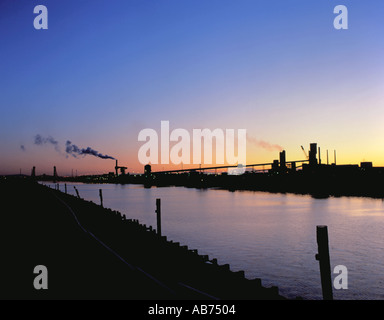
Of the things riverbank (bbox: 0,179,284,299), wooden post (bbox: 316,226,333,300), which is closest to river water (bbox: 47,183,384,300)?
riverbank (bbox: 0,179,284,299)

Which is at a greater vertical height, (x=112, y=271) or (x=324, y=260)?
(x=324, y=260)

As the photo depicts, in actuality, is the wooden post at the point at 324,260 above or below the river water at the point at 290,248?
above

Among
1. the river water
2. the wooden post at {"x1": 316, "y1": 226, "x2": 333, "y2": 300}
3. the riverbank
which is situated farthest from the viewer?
the river water

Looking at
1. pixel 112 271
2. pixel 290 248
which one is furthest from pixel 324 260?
pixel 290 248

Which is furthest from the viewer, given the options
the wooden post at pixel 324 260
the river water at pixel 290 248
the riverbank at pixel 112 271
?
the river water at pixel 290 248

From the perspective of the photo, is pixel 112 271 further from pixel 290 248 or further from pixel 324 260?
pixel 290 248

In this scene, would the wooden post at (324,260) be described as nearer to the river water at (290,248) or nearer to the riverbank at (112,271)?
the riverbank at (112,271)

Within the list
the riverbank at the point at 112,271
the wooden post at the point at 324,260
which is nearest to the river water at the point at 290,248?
the riverbank at the point at 112,271

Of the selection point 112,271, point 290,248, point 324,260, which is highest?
point 324,260

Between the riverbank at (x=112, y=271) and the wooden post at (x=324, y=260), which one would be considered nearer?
the riverbank at (x=112, y=271)

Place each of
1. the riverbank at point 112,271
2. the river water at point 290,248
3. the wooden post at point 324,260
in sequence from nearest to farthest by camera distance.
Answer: the riverbank at point 112,271
the wooden post at point 324,260
the river water at point 290,248

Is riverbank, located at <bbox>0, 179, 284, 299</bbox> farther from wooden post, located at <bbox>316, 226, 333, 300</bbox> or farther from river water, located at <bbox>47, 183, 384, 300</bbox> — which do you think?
river water, located at <bbox>47, 183, 384, 300</bbox>
